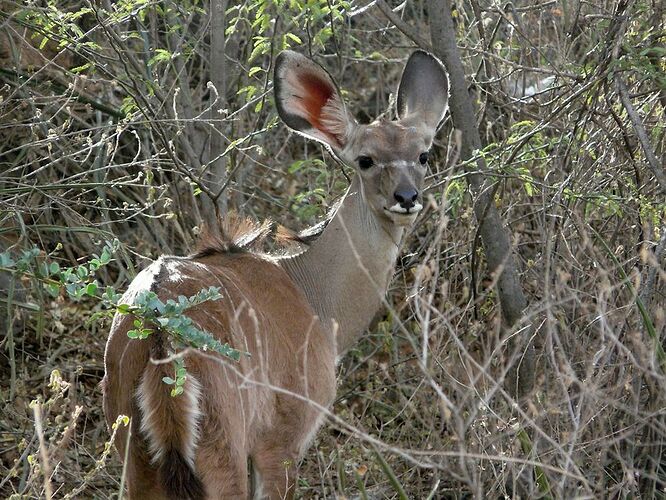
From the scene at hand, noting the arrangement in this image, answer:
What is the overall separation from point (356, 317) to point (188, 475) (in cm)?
175

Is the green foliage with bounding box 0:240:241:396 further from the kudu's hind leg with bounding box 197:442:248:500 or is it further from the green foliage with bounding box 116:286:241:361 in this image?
the kudu's hind leg with bounding box 197:442:248:500

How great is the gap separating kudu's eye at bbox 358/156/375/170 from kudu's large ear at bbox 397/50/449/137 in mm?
519

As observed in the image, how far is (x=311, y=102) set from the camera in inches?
225

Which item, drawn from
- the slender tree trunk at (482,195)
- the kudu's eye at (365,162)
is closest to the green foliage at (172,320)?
the kudu's eye at (365,162)

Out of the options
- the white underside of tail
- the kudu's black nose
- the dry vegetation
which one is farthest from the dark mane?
the white underside of tail

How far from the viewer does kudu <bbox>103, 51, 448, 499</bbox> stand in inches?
157

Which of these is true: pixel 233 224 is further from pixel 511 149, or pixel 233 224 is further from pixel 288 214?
pixel 288 214

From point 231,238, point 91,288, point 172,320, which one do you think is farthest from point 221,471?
point 231,238

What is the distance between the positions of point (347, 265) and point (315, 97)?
905 mm

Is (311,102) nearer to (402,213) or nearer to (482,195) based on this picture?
(402,213)

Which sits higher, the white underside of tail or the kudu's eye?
the white underside of tail

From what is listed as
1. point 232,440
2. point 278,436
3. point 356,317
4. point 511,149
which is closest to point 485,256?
point 511,149

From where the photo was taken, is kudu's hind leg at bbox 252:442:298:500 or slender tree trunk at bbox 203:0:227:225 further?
slender tree trunk at bbox 203:0:227:225

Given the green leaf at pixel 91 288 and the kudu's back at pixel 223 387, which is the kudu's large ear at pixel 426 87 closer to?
the kudu's back at pixel 223 387
